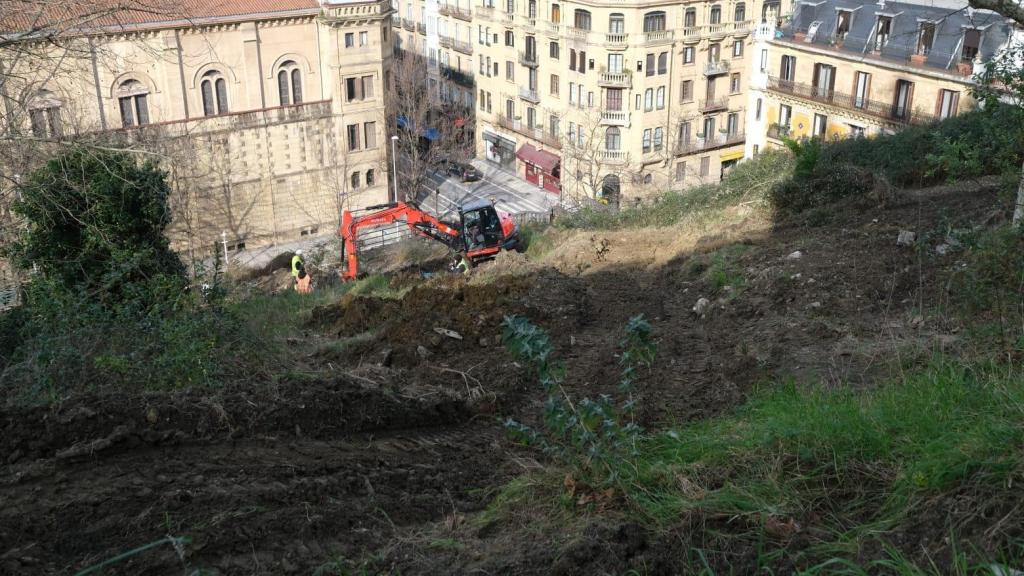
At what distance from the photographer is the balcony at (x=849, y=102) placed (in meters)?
31.2

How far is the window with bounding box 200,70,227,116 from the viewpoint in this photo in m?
36.7

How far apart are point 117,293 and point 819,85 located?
90.9ft

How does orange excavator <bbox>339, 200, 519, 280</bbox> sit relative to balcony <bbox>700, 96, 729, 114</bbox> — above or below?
above

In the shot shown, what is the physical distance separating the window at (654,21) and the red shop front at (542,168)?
816cm

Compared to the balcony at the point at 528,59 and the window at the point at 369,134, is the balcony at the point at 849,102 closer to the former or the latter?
the balcony at the point at 528,59

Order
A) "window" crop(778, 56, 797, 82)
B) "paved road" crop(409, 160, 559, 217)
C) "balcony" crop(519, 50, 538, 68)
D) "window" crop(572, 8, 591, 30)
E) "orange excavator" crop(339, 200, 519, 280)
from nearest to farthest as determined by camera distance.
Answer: "orange excavator" crop(339, 200, 519, 280) < "window" crop(778, 56, 797, 82) < "window" crop(572, 8, 591, 30) < "paved road" crop(409, 160, 559, 217) < "balcony" crop(519, 50, 538, 68)

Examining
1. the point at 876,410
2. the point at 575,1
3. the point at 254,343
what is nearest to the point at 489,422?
the point at 254,343

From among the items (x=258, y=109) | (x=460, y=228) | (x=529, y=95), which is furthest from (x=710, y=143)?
(x=460, y=228)

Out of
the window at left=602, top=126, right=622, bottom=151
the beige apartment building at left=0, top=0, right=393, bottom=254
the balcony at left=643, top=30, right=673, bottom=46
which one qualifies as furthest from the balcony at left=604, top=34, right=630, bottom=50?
the beige apartment building at left=0, top=0, right=393, bottom=254

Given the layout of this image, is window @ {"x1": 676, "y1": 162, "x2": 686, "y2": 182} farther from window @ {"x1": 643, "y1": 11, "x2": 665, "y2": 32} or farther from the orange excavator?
the orange excavator

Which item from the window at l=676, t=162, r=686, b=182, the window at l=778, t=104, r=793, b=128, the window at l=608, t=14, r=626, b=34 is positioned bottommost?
the window at l=676, t=162, r=686, b=182

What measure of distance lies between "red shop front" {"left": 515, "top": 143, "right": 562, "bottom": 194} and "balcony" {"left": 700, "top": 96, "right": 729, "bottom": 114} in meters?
7.86

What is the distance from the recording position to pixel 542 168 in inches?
1794

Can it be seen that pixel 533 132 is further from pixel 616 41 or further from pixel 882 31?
pixel 882 31
